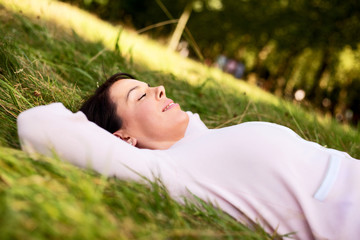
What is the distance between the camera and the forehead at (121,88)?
1960 mm

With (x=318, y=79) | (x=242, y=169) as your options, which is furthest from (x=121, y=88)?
(x=318, y=79)

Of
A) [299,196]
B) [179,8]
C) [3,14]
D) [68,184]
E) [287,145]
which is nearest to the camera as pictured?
[68,184]

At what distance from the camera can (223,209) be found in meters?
1.55

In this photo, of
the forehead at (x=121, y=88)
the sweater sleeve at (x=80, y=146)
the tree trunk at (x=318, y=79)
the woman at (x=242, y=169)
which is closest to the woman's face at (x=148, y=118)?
the forehead at (x=121, y=88)

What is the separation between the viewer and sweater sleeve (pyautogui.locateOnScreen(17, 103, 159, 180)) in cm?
148

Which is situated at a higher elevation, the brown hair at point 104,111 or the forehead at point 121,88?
the forehead at point 121,88

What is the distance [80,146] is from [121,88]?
0.57m

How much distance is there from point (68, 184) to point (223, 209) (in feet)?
2.21

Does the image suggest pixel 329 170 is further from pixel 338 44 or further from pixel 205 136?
pixel 338 44

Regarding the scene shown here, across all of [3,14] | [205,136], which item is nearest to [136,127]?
[205,136]

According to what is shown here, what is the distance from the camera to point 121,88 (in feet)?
6.50

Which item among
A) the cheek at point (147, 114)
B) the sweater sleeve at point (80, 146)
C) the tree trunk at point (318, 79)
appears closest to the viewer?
the sweater sleeve at point (80, 146)

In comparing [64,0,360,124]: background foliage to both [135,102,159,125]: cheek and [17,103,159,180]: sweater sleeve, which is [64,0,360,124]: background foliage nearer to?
[135,102,159,125]: cheek

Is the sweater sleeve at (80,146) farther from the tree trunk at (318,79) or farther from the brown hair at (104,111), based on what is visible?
the tree trunk at (318,79)
